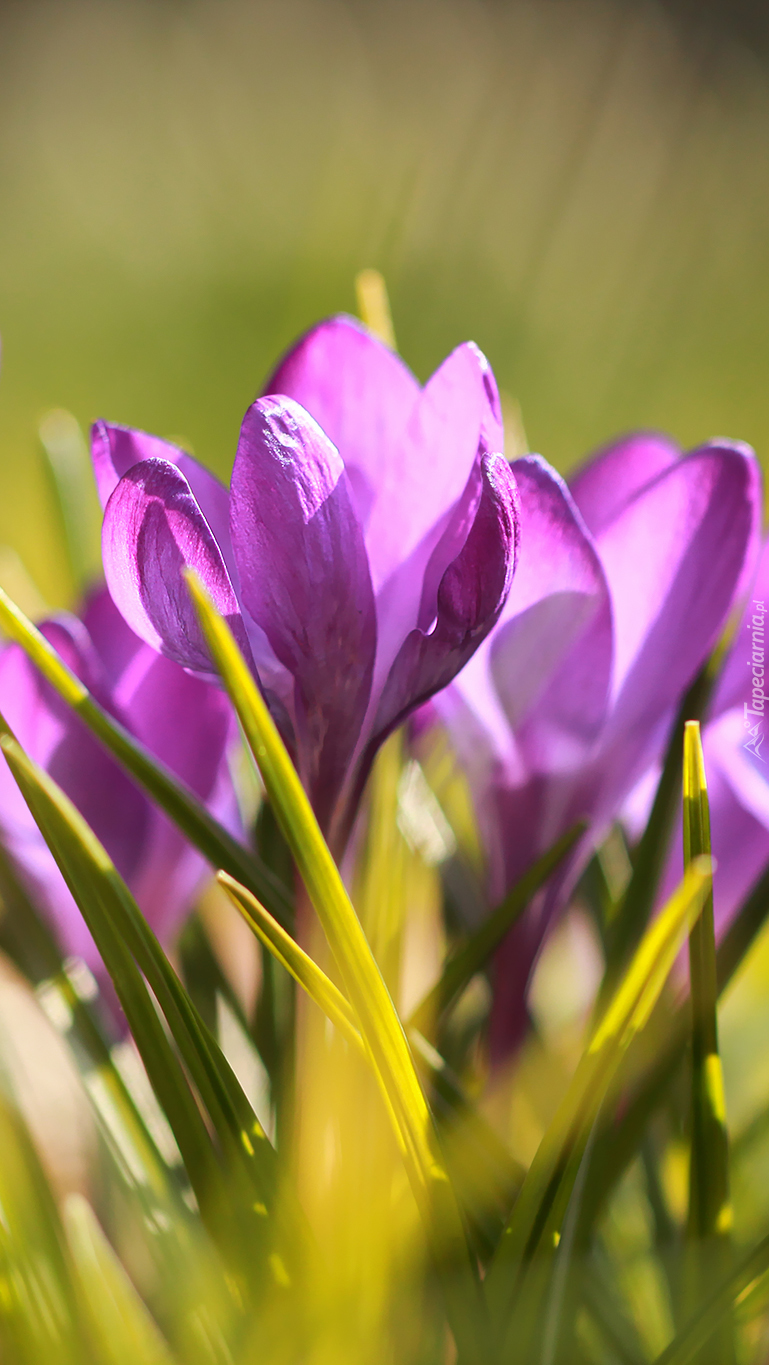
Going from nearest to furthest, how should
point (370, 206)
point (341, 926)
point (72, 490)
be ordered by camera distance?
point (341, 926) → point (72, 490) → point (370, 206)

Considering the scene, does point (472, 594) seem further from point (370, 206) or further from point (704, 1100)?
point (370, 206)

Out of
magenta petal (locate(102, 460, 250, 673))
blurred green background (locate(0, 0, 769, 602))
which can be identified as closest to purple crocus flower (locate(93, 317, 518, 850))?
magenta petal (locate(102, 460, 250, 673))

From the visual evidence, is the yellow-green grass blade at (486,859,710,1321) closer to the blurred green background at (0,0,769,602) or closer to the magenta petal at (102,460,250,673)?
the magenta petal at (102,460,250,673)

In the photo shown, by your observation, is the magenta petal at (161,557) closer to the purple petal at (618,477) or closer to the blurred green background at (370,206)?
the purple petal at (618,477)

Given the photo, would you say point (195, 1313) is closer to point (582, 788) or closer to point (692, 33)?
point (582, 788)

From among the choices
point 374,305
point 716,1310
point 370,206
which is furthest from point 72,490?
point 370,206

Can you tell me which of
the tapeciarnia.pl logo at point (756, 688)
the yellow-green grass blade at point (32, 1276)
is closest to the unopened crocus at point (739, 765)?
the tapeciarnia.pl logo at point (756, 688)

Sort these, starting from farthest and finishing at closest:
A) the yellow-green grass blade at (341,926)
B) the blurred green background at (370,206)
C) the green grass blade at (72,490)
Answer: the blurred green background at (370,206)
the green grass blade at (72,490)
the yellow-green grass blade at (341,926)
